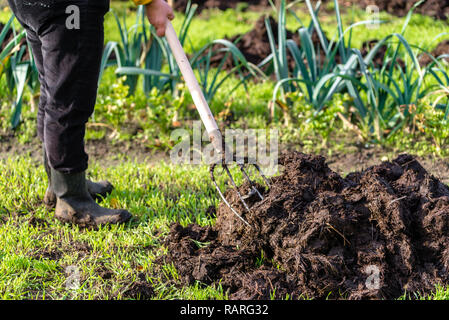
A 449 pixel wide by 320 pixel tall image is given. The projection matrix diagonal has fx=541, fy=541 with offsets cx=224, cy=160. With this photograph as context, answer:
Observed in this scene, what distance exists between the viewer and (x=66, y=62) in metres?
2.52

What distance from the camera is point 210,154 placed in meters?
3.77

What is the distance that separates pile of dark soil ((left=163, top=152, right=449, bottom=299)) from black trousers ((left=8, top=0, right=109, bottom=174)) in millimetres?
725

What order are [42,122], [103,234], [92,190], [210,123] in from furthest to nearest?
[92,190], [42,122], [103,234], [210,123]

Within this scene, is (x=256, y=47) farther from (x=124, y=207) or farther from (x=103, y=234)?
(x=103, y=234)

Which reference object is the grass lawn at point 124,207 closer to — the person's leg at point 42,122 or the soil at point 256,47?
the person's leg at point 42,122

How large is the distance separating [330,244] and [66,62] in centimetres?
146

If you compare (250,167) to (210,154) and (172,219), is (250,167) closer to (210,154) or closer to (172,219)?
(210,154)

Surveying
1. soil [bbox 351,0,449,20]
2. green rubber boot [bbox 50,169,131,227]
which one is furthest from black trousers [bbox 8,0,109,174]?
soil [bbox 351,0,449,20]

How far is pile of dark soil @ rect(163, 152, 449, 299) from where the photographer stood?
7.31ft

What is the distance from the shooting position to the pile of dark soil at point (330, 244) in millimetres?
2229

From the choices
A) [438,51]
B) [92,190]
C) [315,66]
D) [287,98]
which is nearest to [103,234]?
[92,190]

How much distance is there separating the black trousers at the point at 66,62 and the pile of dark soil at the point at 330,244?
0.73 metres

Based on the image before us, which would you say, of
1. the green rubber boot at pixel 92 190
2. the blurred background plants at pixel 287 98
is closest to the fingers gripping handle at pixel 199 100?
the green rubber boot at pixel 92 190

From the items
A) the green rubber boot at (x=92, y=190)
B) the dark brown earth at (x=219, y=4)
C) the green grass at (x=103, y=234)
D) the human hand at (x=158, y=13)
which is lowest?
the green grass at (x=103, y=234)
